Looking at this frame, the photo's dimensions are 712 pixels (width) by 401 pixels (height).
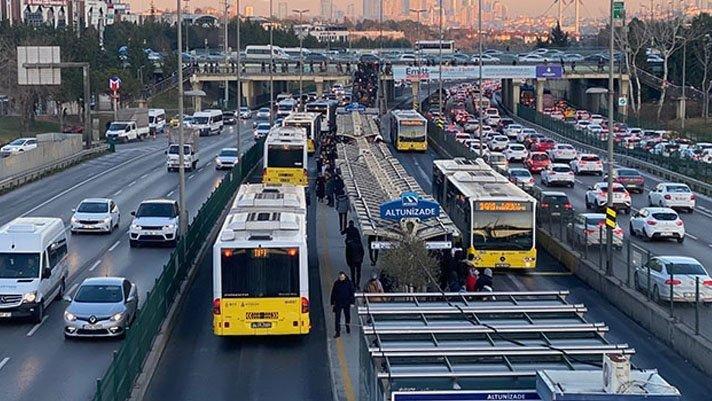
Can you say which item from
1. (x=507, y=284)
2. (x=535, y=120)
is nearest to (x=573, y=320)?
(x=507, y=284)

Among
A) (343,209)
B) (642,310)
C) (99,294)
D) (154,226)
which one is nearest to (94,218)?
(154,226)

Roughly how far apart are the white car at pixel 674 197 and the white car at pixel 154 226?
2078 cm

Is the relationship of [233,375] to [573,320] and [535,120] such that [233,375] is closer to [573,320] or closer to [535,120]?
[573,320]

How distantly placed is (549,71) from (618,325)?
307 ft

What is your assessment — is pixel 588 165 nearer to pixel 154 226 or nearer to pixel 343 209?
pixel 343 209

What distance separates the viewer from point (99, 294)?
2616cm

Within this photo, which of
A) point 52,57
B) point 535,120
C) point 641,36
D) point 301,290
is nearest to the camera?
point 301,290

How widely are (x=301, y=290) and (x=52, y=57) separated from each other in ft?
143

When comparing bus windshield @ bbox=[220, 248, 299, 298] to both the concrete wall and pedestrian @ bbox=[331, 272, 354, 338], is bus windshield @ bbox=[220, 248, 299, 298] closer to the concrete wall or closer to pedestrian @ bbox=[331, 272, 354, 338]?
pedestrian @ bbox=[331, 272, 354, 338]

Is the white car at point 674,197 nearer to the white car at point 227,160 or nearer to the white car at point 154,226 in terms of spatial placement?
the white car at point 154,226

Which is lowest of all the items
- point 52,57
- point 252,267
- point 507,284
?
point 507,284

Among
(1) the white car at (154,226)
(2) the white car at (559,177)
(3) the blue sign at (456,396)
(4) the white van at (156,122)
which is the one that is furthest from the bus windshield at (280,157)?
(4) the white van at (156,122)

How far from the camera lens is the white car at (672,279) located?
26.3 metres

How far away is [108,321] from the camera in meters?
25.5
